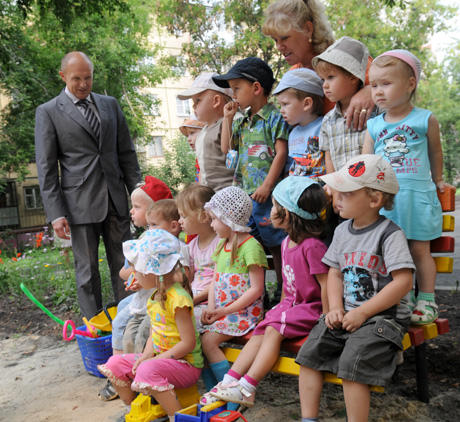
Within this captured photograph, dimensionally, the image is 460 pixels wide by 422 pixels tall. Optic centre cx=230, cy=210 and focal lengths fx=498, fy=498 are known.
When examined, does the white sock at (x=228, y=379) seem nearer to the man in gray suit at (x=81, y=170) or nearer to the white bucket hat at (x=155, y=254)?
the white bucket hat at (x=155, y=254)

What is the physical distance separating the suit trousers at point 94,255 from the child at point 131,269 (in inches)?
26.9

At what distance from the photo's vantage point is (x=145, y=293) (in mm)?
3461

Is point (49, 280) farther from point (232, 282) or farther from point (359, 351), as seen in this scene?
point (359, 351)

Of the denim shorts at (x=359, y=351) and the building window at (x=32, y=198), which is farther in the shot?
the building window at (x=32, y=198)

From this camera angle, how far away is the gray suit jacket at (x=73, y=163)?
14.1 feet

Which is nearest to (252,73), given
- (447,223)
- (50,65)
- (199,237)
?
(199,237)

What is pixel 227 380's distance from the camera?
2.64 m

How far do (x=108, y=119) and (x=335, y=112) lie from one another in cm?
230

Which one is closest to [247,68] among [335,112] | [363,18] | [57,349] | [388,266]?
[335,112]

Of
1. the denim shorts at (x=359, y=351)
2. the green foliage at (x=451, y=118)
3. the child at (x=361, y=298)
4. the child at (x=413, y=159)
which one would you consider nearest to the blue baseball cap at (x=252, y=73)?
the child at (x=413, y=159)

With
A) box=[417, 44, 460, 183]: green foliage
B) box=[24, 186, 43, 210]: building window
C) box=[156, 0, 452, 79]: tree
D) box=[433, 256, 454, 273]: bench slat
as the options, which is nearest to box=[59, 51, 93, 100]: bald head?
box=[433, 256, 454, 273]: bench slat

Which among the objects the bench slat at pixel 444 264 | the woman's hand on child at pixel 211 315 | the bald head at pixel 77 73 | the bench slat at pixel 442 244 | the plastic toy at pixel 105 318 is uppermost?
the bald head at pixel 77 73

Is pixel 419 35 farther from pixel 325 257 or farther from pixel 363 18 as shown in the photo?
pixel 325 257

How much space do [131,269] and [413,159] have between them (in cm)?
204
